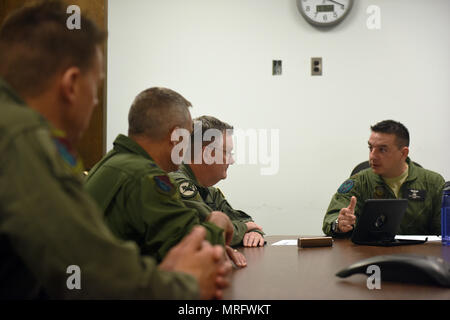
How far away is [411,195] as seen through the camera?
255 centimetres

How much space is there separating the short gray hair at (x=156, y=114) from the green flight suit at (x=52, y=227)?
76cm

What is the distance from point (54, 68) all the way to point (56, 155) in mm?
190

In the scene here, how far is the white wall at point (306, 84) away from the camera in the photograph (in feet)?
12.2

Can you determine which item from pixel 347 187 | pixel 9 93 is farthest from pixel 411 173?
pixel 9 93

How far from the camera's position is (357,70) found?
376cm

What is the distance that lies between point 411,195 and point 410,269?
1674 mm

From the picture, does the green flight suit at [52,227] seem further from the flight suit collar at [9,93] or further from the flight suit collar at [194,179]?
the flight suit collar at [194,179]

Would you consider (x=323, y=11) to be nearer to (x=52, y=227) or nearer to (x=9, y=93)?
(x=9, y=93)

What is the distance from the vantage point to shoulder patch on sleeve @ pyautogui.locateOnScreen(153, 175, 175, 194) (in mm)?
1186

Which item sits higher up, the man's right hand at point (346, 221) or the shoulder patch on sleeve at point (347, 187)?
the shoulder patch on sleeve at point (347, 187)

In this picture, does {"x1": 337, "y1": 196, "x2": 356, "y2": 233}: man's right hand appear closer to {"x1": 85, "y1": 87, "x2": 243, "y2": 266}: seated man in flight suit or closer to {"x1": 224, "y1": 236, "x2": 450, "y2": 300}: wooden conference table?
{"x1": 224, "y1": 236, "x2": 450, "y2": 300}: wooden conference table

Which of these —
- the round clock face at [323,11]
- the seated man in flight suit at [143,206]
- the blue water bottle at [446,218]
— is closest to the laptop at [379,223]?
the blue water bottle at [446,218]
